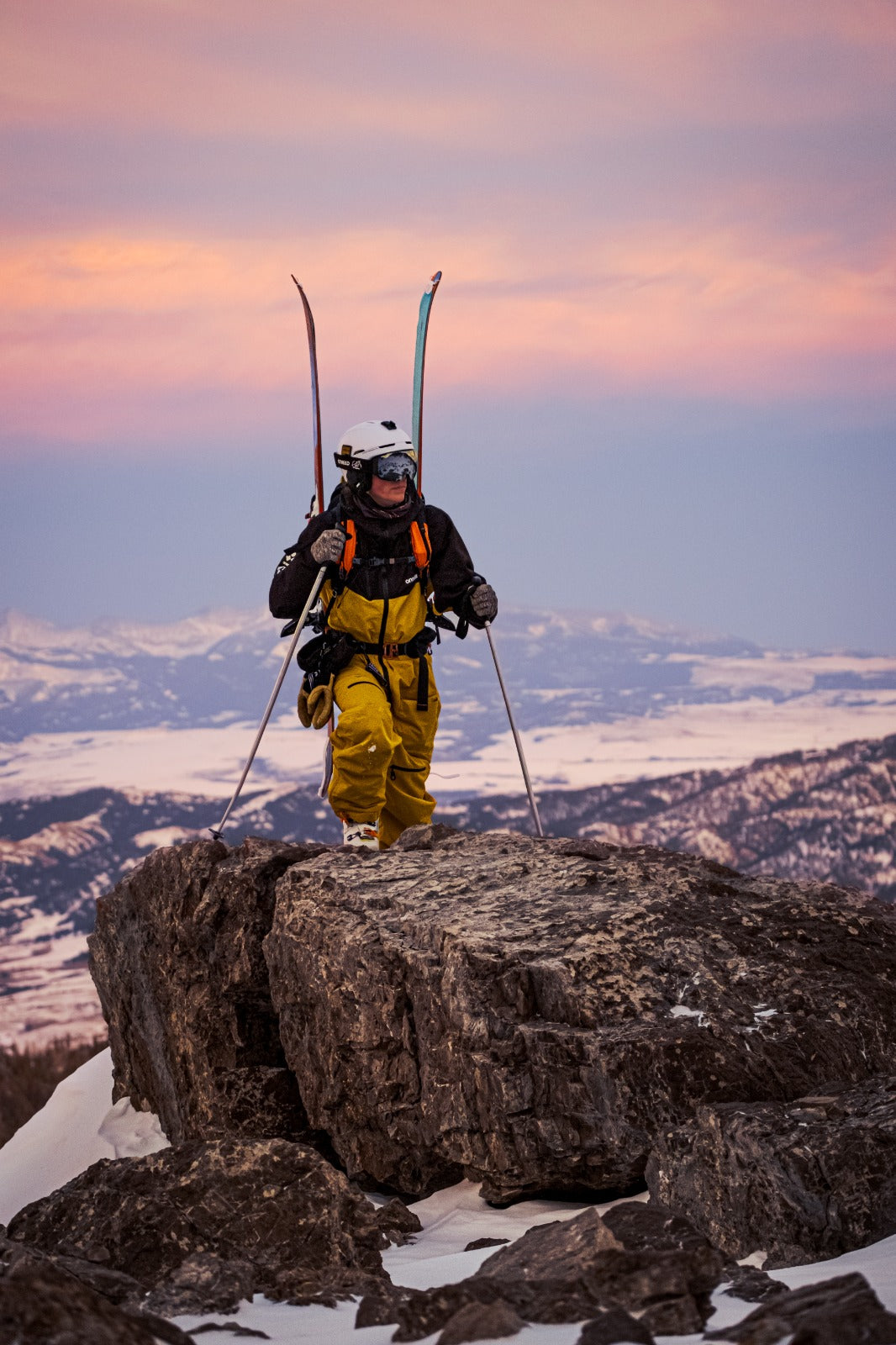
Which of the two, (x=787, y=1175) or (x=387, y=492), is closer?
(x=787, y=1175)

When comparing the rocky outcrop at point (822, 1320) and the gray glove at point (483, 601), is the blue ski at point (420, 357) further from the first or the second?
the rocky outcrop at point (822, 1320)

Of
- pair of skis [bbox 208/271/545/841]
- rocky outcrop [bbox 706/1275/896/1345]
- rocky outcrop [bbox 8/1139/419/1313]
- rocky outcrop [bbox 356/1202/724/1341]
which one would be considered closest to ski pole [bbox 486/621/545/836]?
pair of skis [bbox 208/271/545/841]

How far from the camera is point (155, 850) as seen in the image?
34.9 ft

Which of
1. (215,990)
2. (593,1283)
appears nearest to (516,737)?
(215,990)

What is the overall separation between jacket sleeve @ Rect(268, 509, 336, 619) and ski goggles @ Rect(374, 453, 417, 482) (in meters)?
0.49

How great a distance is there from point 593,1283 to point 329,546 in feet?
20.6

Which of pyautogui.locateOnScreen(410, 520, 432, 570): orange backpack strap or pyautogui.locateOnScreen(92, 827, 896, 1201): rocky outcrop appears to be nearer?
pyautogui.locateOnScreen(92, 827, 896, 1201): rocky outcrop

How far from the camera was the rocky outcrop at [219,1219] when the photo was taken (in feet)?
20.1

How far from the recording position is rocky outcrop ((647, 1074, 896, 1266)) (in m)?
5.75

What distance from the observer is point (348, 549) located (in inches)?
409

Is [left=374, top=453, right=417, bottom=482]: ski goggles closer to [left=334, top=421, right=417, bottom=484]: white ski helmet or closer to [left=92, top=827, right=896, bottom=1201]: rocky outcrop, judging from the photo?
[left=334, top=421, right=417, bottom=484]: white ski helmet

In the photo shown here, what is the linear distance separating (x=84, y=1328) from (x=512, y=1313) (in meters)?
A: 1.32

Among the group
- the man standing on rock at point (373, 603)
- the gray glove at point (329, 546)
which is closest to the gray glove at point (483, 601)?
the man standing on rock at point (373, 603)

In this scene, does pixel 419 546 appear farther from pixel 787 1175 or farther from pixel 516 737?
pixel 787 1175
